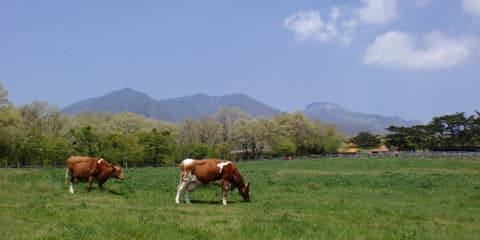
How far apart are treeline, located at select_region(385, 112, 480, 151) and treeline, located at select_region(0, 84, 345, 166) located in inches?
680

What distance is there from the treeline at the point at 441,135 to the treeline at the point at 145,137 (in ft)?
56.7

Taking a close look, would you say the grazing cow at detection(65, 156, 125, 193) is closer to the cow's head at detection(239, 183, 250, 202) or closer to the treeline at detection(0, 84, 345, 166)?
the cow's head at detection(239, 183, 250, 202)

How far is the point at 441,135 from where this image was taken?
115562 millimetres

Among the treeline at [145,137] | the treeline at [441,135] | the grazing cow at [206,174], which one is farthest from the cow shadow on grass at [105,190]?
the treeline at [441,135]

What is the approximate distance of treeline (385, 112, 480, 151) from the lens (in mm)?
109688

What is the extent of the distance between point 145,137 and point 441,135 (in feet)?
240

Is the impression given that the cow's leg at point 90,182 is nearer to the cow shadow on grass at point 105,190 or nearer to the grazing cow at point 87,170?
the grazing cow at point 87,170

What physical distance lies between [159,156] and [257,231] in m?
75.6

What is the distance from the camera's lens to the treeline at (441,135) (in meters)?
110

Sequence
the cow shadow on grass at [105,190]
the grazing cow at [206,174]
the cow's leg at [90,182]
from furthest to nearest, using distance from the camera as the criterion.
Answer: the cow's leg at [90,182], the cow shadow on grass at [105,190], the grazing cow at [206,174]

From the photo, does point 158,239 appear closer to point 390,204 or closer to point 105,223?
point 105,223

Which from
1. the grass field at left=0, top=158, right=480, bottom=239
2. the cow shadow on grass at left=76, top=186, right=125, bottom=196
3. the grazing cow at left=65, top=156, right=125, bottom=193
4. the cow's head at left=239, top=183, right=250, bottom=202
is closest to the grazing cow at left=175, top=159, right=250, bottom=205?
the cow's head at left=239, top=183, right=250, bottom=202

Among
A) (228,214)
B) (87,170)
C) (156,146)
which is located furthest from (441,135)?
(228,214)

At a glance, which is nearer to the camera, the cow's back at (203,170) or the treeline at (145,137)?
the cow's back at (203,170)
